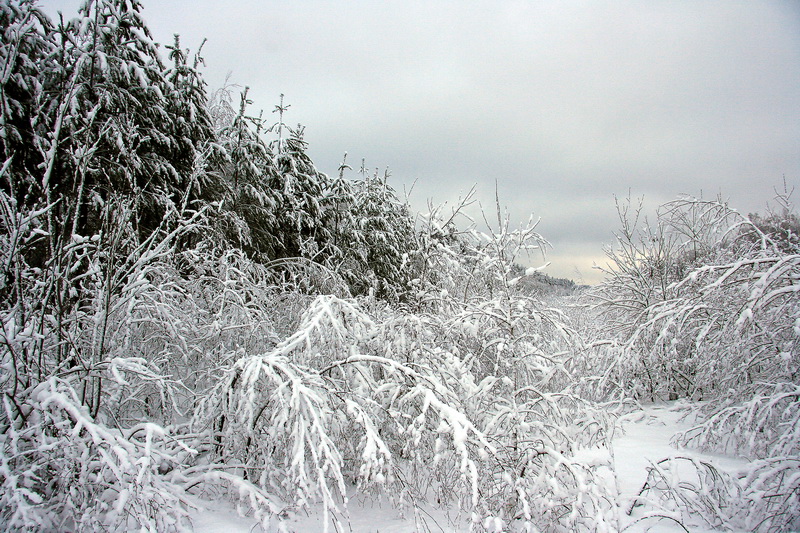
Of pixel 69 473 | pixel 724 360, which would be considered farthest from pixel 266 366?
pixel 724 360

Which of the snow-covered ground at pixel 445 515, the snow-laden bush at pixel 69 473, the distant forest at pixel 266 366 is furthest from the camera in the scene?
the snow-covered ground at pixel 445 515

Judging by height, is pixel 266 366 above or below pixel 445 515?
above

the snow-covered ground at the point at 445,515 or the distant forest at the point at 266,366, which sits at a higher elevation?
the distant forest at the point at 266,366

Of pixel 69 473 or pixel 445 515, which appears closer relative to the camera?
pixel 69 473

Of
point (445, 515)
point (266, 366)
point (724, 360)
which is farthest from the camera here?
point (724, 360)

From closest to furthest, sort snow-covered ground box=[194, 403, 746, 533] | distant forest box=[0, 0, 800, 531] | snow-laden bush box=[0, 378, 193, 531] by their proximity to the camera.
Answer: snow-laden bush box=[0, 378, 193, 531], distant forest box=[0, 0, 800, 531], snow-covered ground box=[194, 403, 746, 533]

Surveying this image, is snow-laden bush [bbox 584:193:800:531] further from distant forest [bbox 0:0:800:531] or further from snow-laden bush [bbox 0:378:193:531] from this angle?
snow-laden bush [bbox 0:378:193:531]

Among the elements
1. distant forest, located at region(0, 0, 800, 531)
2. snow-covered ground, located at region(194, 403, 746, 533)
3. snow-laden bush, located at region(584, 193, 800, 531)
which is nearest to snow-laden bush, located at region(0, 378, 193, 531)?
distant forest, located at region(0, 0, 800, 531)

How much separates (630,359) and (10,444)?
369 inches

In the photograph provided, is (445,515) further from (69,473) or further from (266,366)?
(69,473)

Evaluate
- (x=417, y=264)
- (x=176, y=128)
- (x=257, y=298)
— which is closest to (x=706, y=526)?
(x=257, y=298)

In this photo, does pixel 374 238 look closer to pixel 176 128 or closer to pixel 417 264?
pixel 417 264

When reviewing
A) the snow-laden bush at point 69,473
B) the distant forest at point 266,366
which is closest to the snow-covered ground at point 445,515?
the distant forest at point 266,366

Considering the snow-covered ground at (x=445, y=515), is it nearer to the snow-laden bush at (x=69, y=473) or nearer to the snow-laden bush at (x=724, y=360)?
the snow-laden bush at (x=724, y=360)
